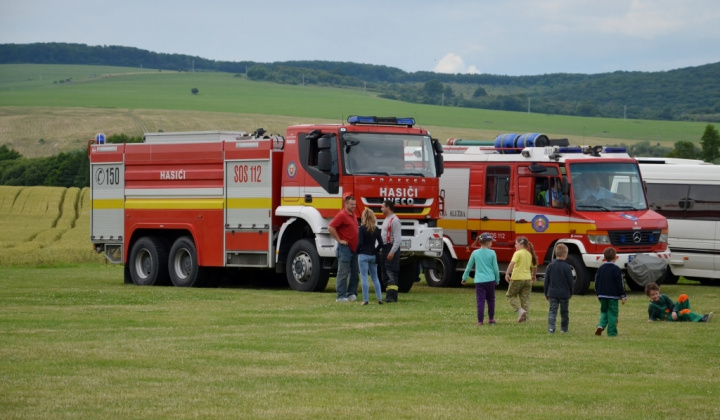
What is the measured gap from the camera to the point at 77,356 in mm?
14062

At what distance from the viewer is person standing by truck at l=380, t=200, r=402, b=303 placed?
21.5 metres

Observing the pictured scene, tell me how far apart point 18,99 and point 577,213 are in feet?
348

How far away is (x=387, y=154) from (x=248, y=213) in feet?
11.0

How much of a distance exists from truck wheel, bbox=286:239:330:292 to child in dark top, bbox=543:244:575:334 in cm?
775

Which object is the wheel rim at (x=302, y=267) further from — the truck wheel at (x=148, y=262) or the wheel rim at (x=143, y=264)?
the wheel rim at (x=143, y=264)

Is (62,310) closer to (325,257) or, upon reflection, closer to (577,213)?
(325,257)

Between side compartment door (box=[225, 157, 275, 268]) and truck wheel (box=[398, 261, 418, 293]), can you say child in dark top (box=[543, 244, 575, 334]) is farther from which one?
side compartment door (box=[225, 157, 275, 268])

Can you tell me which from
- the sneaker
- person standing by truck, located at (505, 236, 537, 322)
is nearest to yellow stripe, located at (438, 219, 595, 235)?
person standing by truck, located at (505, 236, 537, 322)

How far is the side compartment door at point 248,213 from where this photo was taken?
2509 cm

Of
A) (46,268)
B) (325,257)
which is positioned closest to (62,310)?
(325,257)

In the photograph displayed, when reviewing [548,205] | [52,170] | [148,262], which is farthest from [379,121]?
[52,170]

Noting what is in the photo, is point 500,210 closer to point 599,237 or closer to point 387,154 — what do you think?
point 599,237

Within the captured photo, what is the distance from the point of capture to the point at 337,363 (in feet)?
45.3

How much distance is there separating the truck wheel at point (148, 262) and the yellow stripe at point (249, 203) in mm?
2611
